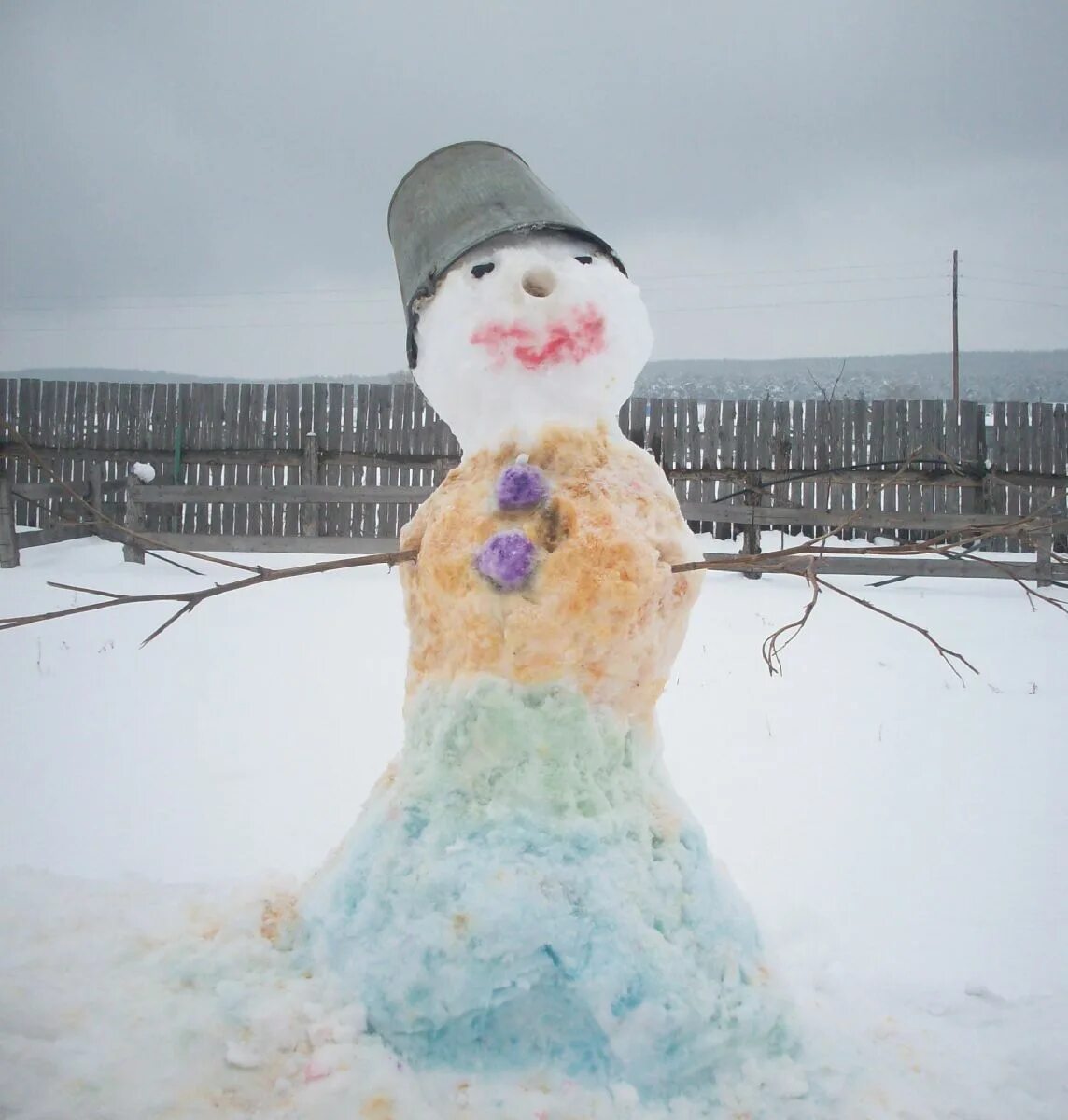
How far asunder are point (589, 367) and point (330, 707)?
280 centimetres

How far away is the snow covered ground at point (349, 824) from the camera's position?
5.23 feet

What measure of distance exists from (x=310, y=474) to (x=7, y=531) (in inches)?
106

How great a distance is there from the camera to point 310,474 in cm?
806

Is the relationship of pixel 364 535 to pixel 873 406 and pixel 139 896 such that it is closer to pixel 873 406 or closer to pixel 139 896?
pixel 873 406

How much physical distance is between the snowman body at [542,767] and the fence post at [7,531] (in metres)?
5.37

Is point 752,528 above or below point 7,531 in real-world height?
above

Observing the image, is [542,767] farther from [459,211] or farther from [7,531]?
[7,531]

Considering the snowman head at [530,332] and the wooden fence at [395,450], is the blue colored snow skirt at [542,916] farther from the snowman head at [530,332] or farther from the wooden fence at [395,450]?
the wooden fence at [395,450]

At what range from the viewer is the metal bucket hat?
6.25ft

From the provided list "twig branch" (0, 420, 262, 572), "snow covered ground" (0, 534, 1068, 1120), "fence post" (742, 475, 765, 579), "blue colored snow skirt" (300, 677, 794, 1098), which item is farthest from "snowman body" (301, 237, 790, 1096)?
"fence post" (742, 475, 765, 579)

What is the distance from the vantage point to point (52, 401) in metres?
8.31

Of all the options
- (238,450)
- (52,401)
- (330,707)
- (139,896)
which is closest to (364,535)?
(238,450)

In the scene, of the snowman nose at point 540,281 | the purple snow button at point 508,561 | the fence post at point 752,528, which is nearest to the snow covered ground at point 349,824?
the purple snow button at point 508,561

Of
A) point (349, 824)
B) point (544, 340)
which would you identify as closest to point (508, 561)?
point (544, 340)
